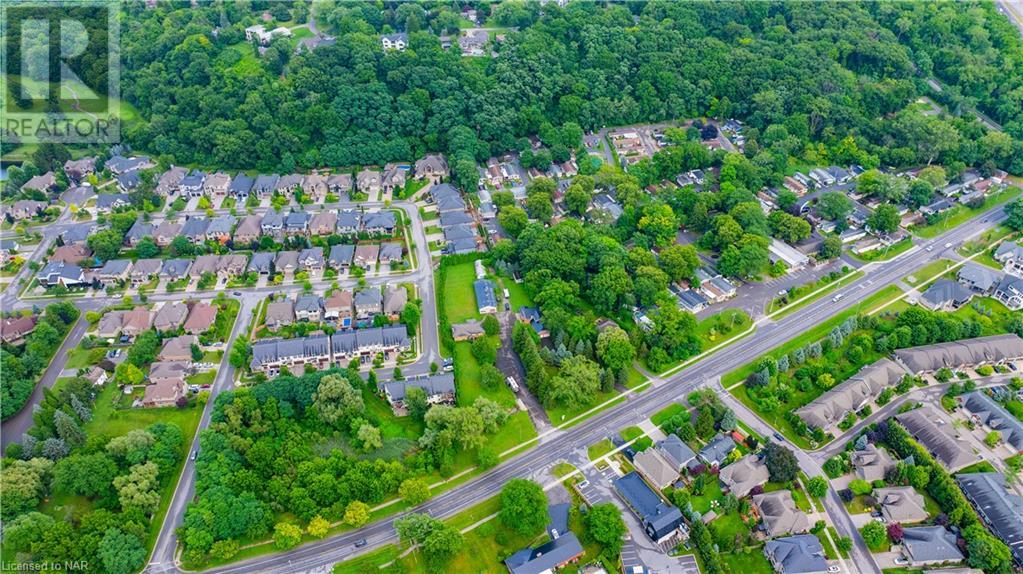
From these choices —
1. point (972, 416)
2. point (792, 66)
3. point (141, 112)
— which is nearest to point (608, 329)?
point (972, 416)

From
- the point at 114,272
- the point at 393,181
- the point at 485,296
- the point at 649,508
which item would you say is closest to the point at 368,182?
the point at 393,181

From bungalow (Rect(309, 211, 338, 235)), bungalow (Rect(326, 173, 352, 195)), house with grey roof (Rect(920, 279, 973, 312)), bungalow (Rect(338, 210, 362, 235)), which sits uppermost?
house with grey roof (Rect(920, 279, 973, 312))

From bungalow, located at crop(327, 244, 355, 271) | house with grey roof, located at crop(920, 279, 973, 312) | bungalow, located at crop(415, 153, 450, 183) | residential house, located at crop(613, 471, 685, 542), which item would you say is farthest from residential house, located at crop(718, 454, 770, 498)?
bungalow, located at crop(415, 153, 450, 183)

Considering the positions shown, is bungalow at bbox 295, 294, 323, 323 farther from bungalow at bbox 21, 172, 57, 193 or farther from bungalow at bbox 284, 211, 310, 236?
bungalow at bbox 21, 172, 57, 193

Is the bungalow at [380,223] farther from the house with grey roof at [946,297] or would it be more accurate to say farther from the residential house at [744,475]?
the house with grey roof at [946,297]

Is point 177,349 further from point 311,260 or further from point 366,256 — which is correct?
point 366,256

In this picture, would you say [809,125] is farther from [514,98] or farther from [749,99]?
[514,98]
